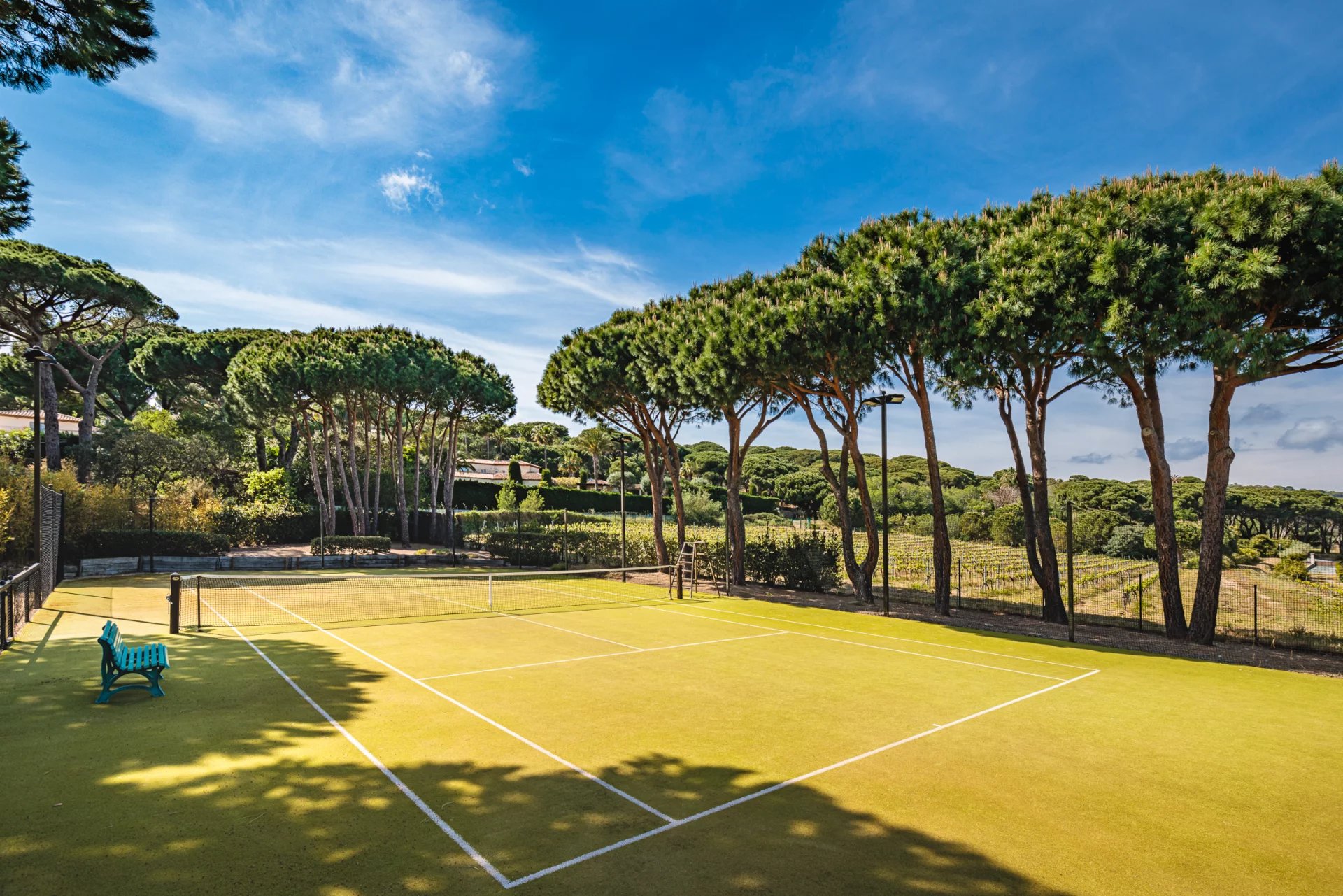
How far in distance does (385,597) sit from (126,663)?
12255mm

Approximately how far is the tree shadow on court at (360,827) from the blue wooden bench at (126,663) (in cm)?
79

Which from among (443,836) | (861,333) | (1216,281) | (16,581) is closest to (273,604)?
(16,581)

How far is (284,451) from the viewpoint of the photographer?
48.8 meters

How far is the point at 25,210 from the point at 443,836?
14.3 metres

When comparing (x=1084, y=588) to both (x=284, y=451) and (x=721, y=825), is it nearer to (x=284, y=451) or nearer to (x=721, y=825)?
(x=721, y=825)

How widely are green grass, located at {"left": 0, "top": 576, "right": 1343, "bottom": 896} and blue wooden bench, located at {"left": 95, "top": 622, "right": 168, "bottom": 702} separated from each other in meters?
0.29

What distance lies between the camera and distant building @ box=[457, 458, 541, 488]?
7762 centimetres

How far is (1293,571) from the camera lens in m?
32.1

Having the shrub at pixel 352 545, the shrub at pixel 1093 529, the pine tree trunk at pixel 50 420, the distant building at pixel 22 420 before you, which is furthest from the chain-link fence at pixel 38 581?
the shrub at pixel 1093 529

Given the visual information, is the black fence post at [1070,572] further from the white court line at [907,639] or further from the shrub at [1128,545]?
the shrub at [1128,545]

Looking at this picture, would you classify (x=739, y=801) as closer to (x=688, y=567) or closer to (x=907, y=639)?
(x=907, y=639)

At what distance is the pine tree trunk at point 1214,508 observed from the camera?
15.9 m

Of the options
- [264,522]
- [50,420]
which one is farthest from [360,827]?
[50,420]

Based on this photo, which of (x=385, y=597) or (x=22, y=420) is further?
(x=22, y=420)
